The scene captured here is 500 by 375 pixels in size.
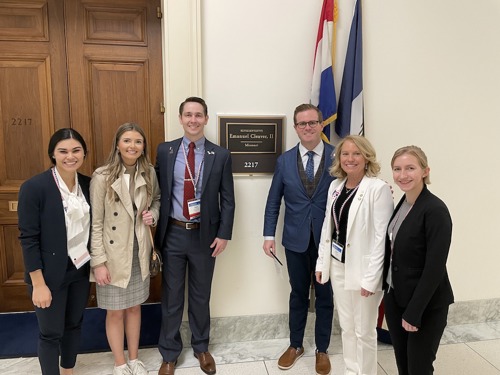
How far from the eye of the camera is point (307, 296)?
98.3 inches

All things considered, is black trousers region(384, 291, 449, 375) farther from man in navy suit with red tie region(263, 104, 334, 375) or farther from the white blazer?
man in navy suit with red tie region(263, 104, 334, 375)

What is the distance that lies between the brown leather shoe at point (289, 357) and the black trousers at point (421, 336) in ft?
2.88

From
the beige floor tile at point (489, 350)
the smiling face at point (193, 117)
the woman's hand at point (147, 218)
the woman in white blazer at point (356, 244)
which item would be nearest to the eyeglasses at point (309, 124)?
the woman in white blazer at point (356, 244)

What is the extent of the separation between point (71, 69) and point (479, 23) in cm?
297

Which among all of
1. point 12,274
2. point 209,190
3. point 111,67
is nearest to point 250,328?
point 209,190

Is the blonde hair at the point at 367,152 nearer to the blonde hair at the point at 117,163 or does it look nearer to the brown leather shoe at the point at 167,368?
the blonde hair at the point at 117,163

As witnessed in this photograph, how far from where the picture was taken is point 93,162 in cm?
284

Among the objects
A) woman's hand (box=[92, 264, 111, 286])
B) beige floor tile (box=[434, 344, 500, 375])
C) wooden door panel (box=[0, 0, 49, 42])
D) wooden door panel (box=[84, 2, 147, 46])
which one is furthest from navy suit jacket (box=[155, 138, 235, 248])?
beige floor tile (box=[434, 344, 500, 375])

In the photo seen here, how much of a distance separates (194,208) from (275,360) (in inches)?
47.5

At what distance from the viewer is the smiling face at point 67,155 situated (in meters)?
1.90

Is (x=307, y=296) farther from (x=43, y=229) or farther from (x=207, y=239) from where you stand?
(x=43, y=229)

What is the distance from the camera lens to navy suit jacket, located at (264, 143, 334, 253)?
7.62 ft

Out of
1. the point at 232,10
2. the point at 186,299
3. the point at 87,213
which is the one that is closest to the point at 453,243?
the point at 186,299

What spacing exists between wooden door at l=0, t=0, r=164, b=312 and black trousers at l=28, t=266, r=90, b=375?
3.57 feet
